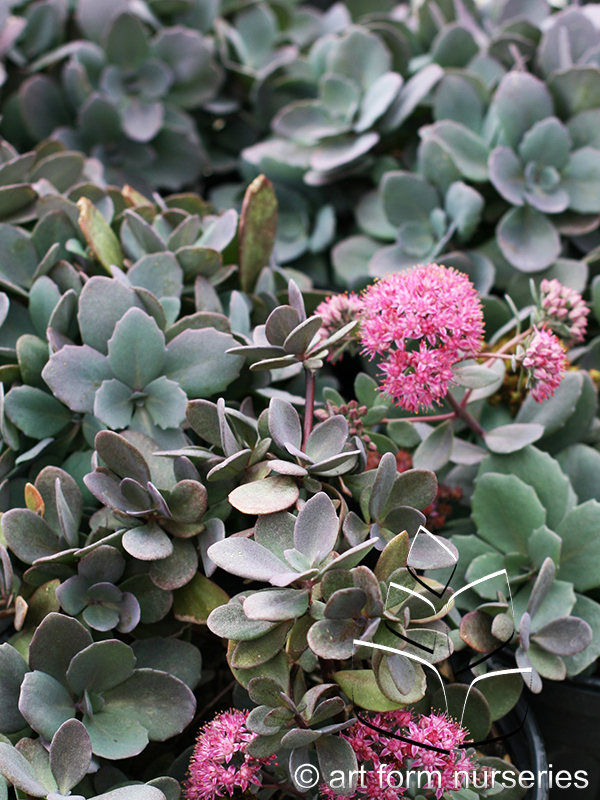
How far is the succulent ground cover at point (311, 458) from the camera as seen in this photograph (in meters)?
0.51

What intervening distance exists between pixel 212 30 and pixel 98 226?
81 cm

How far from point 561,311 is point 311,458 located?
31 cm

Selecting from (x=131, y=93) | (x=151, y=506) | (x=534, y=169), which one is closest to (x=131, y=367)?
(x=151, y=506)

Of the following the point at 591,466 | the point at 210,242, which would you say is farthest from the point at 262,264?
the point at 591,466

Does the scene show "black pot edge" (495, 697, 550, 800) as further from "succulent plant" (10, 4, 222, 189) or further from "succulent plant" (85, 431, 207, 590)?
"succulent plant" (10, 4, 222, 189)

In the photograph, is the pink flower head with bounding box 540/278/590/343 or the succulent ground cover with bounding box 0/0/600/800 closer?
the succulent ground cover with bounding box 0/0/600/800

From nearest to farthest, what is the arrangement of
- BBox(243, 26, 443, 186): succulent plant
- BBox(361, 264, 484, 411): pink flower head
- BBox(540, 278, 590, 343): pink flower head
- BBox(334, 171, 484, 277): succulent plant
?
BBox(361, 264, 484, 411): pink flower head < BBox(540, 278, 590, 343): pink flower head < BBox(334, 171, 484, 277): succulent plant < BBox(243, 26, 443, 186): succulent plant

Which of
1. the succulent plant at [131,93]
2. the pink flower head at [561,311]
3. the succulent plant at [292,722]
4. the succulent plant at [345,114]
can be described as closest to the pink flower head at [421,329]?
the pink flower head at [561,311]

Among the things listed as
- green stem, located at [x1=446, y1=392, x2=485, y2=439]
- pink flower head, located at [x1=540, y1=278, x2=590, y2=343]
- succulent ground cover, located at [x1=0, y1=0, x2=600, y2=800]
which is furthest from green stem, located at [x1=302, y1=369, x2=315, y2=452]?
pink flower head, located at [x1=540, y1=278, x2=590, y2=343]

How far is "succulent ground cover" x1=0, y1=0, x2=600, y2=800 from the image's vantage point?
0.51 m

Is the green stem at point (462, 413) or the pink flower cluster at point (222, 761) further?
the green stem at point (462, 413)

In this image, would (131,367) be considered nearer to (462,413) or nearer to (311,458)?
(311,458)

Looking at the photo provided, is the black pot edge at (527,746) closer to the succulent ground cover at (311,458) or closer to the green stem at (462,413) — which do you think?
the succulent ground cover at (311,458)

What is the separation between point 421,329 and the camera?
584 mm
